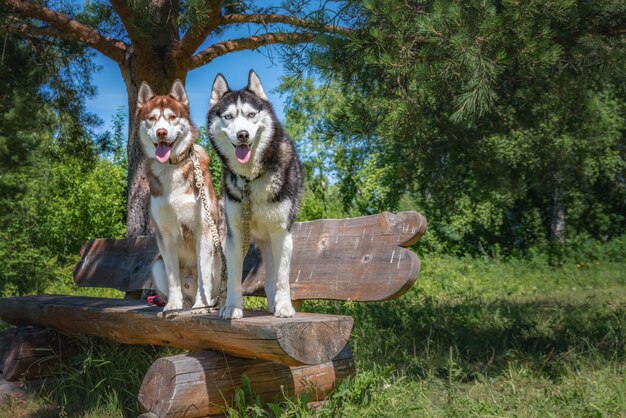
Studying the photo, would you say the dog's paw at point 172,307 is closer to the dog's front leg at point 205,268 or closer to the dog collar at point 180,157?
the dog's front leg at point 205,268

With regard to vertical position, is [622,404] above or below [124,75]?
below

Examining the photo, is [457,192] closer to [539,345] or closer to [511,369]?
[539,345]

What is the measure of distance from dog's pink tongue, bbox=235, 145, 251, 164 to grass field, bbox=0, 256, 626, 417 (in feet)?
3.85

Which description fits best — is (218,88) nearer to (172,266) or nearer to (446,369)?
(172,266)

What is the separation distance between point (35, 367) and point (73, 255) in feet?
31.9

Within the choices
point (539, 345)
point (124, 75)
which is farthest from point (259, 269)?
point (124, 75)

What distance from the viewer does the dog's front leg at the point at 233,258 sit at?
2908mm

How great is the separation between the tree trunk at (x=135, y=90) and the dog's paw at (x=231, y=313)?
9.08ft

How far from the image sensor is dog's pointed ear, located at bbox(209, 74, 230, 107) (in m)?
3.04

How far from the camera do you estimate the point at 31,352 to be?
14.8 ft

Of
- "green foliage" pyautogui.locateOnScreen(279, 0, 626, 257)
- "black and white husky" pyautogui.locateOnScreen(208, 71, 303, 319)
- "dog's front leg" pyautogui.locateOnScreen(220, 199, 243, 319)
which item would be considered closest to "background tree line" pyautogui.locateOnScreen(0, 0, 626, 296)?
"green foliage" pyautogui.locateOnScreen(279, 0, 626, 257)

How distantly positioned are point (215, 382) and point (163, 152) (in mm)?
1226

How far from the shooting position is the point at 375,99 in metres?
4.00

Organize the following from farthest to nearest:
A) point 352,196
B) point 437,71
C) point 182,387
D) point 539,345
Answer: point 352,196, point 539,345, point 437,71, point 182,387
